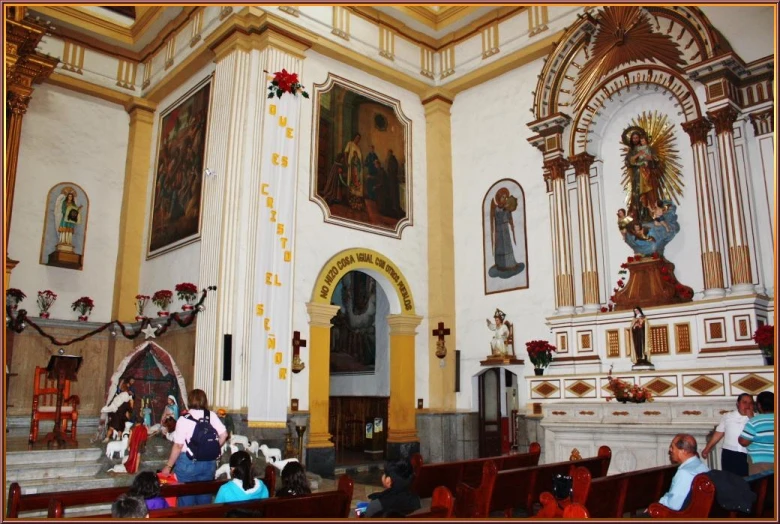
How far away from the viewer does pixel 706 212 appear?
1124 centimetres

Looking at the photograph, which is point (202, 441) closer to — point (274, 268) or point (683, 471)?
point (683, 471)

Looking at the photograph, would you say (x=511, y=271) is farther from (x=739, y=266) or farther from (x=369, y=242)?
(x=739, y=266)

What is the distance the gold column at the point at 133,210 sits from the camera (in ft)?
49.5

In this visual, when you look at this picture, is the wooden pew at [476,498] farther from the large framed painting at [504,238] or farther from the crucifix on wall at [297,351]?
the large framed painting at [504,238]

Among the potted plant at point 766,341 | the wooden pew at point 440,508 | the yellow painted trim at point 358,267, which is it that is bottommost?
the wooden pew at point 440,508

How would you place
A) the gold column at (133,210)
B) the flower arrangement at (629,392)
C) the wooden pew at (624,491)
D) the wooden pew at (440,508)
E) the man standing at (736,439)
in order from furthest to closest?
the gold column at (133,210) → the flower arrangement at (629,392) → the man standing at (736,439) → the wooden pew at (624,491) → the wooden pew at (440,508)

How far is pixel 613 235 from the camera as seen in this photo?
12.8 meters

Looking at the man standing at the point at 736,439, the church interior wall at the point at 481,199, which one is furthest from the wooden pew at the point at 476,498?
the church interior wall at the point at 481,199

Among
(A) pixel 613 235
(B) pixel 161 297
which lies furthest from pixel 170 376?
(A) pixel 613 235

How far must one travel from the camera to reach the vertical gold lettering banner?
1166 centimetres

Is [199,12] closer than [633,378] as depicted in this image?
No

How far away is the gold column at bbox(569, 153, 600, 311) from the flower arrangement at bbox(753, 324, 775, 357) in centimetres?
303

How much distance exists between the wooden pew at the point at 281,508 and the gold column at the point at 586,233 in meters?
8.43

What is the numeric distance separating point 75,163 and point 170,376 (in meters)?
6.42
